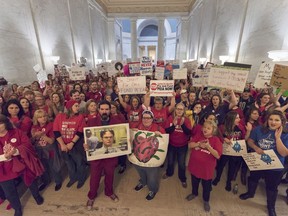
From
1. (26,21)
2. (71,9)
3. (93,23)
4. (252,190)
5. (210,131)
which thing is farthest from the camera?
(93,23)

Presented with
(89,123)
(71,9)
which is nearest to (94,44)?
(71,9)

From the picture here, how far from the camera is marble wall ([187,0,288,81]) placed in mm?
6184

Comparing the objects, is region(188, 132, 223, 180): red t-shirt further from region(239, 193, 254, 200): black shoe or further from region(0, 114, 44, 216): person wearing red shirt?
region(0, 114, 44, 216): person wearing red shirt

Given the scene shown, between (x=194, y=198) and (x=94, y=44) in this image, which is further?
(x=94, y=44)

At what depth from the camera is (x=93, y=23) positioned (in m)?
18.2

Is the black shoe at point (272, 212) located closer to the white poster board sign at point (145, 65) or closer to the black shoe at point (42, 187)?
the black shoe at point (42, 187)

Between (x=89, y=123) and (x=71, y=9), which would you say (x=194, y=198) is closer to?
(x=89, y=123)

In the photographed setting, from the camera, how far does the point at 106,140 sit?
103 inches

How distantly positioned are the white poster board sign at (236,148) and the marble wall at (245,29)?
16.8 ft

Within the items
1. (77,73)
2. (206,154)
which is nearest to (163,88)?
(206,154)

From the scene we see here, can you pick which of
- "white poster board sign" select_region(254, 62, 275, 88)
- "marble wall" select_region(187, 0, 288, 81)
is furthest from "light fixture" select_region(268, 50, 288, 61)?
"white poster board sign" select_region(254, 62, 275, 88)

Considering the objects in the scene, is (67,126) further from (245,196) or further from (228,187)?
(245,196)

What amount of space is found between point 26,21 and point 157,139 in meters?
9.64

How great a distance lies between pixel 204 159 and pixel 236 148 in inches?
31.1
